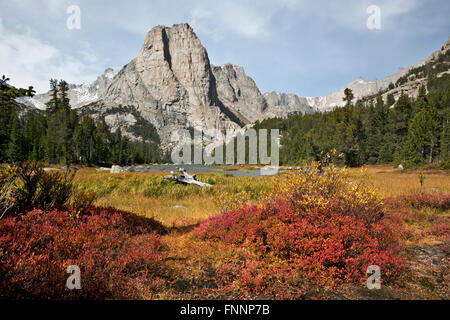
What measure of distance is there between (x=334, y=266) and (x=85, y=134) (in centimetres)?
10343

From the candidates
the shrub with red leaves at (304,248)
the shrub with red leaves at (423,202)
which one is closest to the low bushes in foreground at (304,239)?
the shrub with red leaves at (304,248)

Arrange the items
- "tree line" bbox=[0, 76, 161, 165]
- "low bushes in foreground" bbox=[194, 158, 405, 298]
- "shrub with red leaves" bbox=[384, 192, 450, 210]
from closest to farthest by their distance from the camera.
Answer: "low bushes in foreground" bbox=[194, 158, 405, 298] < "shrub with red leaves" bbox=[384, 192, 450, 210] < "tree line" bbox=[0, 76, 161, 165]

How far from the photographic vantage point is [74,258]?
4.57 metres

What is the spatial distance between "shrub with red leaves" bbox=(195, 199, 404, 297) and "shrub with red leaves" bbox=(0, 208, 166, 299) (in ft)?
6.25

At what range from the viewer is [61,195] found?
7.68m

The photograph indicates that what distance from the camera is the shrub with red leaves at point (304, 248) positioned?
4523 mm

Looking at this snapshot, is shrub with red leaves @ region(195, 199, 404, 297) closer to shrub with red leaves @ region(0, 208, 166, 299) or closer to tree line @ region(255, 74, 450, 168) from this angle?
shrub with red leaves @ region(0, 208, 166, 299)

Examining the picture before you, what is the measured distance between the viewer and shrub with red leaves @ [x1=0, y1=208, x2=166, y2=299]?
3.43m

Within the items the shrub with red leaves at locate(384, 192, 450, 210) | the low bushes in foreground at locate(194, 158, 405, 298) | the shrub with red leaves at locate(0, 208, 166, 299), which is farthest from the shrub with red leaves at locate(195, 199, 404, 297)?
the shrub with red leaves at locate(384, 192, 450, 210)

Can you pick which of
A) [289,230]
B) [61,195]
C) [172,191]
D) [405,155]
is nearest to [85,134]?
[172,191]

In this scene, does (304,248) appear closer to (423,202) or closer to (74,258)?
(74,258)

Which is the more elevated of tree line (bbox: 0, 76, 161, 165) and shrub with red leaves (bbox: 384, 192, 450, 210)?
tree line (bbox: 0, 76, 161, 165)

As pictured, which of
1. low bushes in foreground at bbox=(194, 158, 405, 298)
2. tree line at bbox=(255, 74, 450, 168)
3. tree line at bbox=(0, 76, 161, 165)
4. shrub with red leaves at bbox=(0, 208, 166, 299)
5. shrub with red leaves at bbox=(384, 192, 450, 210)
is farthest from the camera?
tree line at bbox=(0, 76, 161, 165)

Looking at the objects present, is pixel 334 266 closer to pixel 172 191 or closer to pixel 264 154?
pixel 172 191
